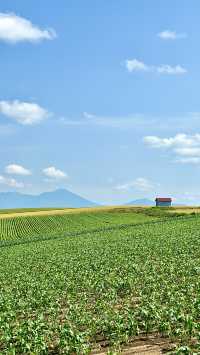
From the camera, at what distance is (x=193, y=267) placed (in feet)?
104

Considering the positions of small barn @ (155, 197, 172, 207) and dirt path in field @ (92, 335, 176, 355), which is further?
small barn @ (155, 197, 172, 207)

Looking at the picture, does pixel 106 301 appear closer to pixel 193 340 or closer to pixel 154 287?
pixel 154 287

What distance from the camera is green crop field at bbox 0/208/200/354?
55.5ft

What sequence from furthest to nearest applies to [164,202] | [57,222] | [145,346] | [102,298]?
[164,202], [57,222], [102,298], [145,346]

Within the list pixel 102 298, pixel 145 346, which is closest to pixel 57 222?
pixel 102 298

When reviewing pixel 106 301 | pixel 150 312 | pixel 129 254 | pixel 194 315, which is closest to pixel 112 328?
pixel 150 312

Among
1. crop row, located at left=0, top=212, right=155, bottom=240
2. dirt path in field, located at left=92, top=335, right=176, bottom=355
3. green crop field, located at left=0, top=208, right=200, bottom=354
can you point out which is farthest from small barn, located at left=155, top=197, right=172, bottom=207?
dirt path in field, located at left=92, top=335, right=176, bottom=355

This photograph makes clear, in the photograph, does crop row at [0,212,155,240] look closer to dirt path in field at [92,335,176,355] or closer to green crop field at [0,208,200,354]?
green crop field at [0,208,200,354]

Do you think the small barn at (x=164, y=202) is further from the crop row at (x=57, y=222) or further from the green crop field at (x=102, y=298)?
the green crop field at (x=102, y=298)

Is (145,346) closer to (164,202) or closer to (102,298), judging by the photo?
(102,298)

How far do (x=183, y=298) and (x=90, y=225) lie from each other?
86872 millimetres

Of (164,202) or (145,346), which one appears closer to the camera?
(145,346)

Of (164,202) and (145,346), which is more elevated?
(164,202)

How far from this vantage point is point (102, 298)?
82.4ft
